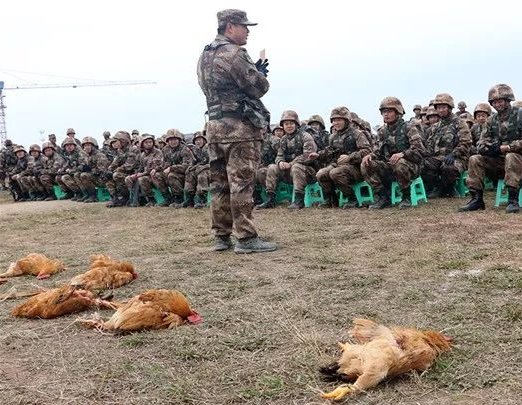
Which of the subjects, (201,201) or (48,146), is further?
(48,146)

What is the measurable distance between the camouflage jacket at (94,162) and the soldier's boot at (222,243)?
30.5ft

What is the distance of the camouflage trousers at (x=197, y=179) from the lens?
1130 centimetres

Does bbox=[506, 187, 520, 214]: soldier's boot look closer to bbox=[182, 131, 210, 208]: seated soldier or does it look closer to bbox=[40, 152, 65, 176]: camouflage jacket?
bbox=[182, 131, 210, 208]: seated soldier

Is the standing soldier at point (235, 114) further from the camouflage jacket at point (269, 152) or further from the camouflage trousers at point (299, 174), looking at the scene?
the camouflage jacket at point (269, 152)

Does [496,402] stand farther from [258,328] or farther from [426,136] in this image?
[426,136]

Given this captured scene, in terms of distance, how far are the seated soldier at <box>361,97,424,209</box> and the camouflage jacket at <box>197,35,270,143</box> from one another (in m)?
3.55

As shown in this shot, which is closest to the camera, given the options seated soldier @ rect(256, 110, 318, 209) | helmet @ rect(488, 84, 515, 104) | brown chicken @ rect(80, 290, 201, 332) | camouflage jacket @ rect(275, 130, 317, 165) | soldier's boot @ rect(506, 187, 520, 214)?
brown chicken @ rect(80, 290, 201, 332)

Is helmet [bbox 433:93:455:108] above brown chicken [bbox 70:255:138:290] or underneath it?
above

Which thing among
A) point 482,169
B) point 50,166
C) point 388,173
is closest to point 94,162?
point 50,166

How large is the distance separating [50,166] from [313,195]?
9699 millimetres

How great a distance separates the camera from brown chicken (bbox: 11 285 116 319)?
3873 millimetres

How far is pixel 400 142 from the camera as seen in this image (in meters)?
8.96

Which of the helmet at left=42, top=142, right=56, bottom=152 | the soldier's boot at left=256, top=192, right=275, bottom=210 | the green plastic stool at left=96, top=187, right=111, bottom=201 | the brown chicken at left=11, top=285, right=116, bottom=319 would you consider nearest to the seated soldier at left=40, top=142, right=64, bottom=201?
the helmet at left=42, top=142, right=56, bottom=152

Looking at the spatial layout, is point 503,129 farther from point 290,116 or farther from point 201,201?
point 201,201
